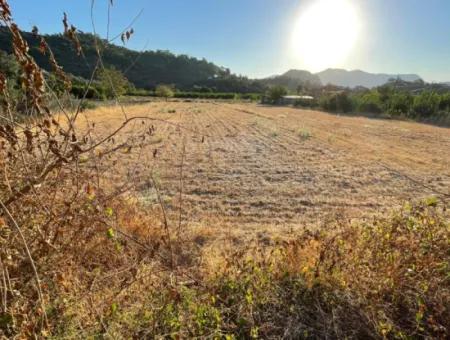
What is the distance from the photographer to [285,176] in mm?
8742

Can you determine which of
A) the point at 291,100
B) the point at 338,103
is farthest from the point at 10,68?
the point at 291,100

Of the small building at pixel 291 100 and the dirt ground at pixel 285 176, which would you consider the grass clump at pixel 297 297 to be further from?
the small building at pixel 291 100

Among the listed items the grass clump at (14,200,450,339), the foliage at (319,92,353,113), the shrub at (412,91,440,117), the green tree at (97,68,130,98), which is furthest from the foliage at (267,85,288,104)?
the grass clump at (14,200,450,339)

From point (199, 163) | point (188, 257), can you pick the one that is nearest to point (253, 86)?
point (199, 163)

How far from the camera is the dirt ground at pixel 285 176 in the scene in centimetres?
599

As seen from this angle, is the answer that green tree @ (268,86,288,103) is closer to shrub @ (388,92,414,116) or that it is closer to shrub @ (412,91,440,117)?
shrub @ (388,92,414,116)

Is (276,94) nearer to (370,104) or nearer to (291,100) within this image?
(291,100)

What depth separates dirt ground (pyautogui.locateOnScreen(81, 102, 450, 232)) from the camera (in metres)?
5.99

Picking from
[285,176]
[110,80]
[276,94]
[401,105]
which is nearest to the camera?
[110,80]

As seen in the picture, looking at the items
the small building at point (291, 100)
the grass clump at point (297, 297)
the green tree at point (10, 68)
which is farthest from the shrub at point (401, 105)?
the green tree at point (10, 68)

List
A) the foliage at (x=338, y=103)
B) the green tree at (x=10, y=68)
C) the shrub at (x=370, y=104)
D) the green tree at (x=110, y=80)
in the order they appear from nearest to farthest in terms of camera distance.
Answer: the green tree at (x=110, y=80) < the green tree at (x=10, y=68) < the shrub at (x=370, y=104) < the foliage at (x=338, y=103)

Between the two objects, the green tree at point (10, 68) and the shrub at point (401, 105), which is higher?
the green tree at point (10, 68)

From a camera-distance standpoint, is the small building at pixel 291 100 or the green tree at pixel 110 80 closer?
the green tree at pixel 110 80

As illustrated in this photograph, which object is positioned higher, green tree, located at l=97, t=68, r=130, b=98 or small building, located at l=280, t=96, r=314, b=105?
green tree, located at l=97, t=68, r=130, b=98
